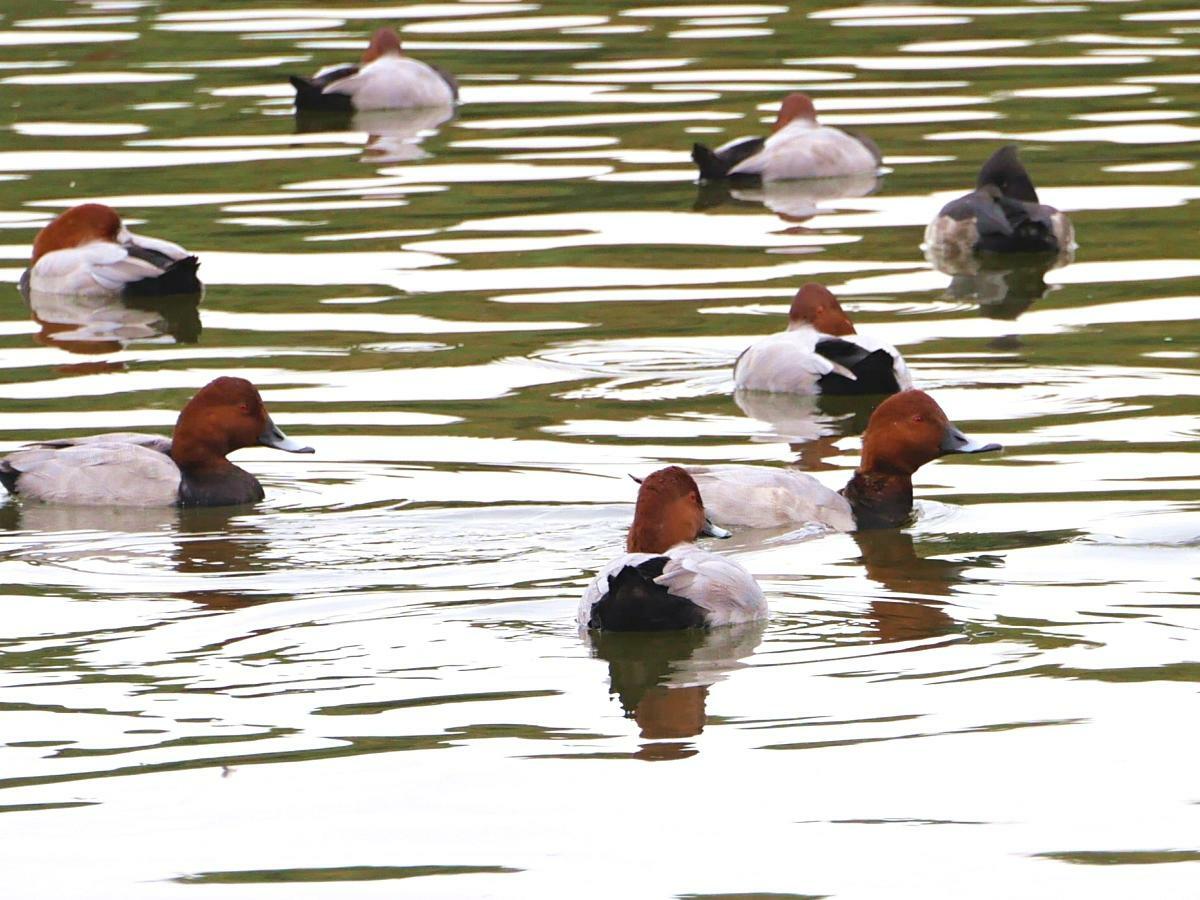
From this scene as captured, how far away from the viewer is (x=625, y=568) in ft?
25.6

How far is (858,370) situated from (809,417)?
0.32 metres

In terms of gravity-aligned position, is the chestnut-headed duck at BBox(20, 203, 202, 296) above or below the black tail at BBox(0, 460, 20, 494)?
above

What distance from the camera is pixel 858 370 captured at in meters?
12.0

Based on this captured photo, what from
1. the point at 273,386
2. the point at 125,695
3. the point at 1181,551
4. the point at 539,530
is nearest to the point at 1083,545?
the point at 1181,551

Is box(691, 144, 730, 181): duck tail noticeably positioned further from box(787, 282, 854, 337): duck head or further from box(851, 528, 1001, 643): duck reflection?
box(851, 528, 1001, 643): duck reflection

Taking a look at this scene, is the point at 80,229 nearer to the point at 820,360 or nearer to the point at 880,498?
the point at 820,360

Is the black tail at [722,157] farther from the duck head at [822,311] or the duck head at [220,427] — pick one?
the duck head at [220,427]

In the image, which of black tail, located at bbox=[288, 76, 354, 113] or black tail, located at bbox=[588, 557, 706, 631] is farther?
black tail, located at bbox=[288, 76, 354, 113]

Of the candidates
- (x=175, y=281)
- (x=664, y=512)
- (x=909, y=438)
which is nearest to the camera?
(x=664, y=512)

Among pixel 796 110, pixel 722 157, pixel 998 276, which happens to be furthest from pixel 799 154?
pixel 998 276

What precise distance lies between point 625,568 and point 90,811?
202cm

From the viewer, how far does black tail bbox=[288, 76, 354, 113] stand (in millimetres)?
21344

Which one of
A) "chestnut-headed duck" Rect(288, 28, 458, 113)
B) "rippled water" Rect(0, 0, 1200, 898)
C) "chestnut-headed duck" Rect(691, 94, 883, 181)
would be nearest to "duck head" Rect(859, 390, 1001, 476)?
"rippled water" Rect(0, 0, 1200, 898)

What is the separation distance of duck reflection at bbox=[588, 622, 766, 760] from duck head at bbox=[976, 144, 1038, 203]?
27.9 ft
